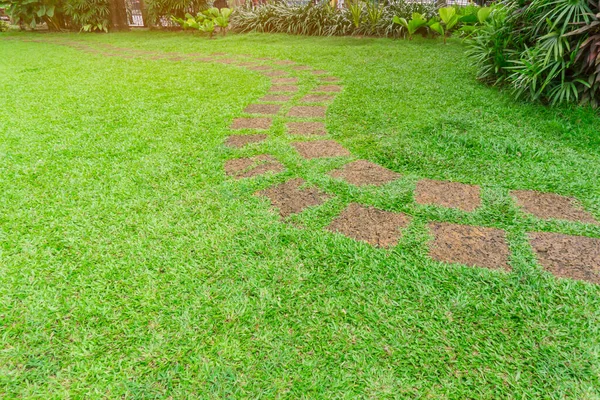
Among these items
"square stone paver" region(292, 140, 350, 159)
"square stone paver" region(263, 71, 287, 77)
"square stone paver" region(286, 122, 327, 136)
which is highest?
"square stone paver" region(263, 71, 287, 77)

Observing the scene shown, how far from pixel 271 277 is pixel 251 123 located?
1.70m

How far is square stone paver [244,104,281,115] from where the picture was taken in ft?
9.57

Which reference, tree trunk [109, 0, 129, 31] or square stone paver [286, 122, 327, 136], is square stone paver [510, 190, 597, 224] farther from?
tree trunk [109, 0, 129, 31]

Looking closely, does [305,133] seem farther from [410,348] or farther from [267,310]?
[410,348]

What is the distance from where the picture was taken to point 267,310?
1.11 metres

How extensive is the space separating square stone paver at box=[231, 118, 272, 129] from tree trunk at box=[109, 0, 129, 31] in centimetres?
934

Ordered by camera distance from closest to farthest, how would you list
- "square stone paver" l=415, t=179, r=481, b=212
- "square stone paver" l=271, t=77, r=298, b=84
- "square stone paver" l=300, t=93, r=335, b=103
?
"square stone paver" l=415, t=179, r=481, b=212
"square stone paver" l=300, t=93, r=335, b=103
"square stone paver" l=271, t=77, r=298, b=84

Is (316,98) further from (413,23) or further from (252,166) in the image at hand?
(413,23)

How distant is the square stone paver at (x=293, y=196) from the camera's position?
1.61 meters

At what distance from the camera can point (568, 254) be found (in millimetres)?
1292

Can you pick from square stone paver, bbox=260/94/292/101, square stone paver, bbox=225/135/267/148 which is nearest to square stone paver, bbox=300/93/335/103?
square stone paver, bbox=260/94/292/101

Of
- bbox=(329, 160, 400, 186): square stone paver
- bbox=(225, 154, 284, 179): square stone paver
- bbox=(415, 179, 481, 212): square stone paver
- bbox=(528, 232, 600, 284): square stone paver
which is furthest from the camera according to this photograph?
bbox=(225, 154, 284, 179): square stone paver

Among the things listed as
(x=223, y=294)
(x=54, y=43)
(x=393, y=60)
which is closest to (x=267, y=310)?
(x=223, y=294)

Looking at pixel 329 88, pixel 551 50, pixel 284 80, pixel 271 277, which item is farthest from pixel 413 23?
pixel 271 277
